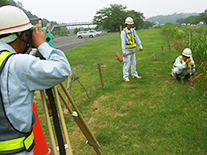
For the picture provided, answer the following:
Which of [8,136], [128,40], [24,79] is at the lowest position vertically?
[8,136]

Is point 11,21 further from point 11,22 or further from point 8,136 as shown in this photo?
point 8,136

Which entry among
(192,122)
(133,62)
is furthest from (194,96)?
(133,62)

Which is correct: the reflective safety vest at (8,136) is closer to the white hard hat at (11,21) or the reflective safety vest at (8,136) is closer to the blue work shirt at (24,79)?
the blue work shirt at (24,79)

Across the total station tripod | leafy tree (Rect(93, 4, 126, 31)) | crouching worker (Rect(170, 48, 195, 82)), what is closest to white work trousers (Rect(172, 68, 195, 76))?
crouching worker (Rect(170, 48, 195, 82))

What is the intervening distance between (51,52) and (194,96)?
4376 mm

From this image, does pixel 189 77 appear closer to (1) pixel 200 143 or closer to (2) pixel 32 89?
(1) pixel 200 143

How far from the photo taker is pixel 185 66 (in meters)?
5.34

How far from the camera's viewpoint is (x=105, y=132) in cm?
355

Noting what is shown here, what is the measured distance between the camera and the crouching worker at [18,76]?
1.09m

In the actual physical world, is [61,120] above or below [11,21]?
below

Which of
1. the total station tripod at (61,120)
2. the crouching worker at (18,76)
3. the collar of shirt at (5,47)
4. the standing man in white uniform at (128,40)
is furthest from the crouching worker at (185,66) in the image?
the collar of shirt at (5,47)

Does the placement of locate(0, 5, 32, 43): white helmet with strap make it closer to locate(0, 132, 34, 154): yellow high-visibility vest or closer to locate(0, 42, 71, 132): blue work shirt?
locate(0, 42, 71, 132): blue work shirt

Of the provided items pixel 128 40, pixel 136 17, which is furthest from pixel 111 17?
pixel 128 40

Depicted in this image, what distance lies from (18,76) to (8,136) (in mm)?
397
